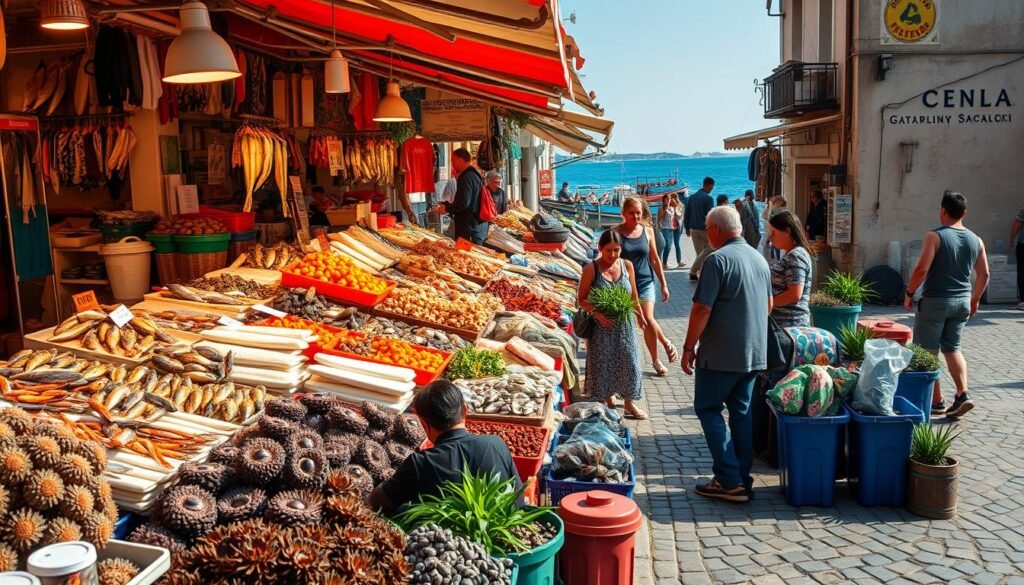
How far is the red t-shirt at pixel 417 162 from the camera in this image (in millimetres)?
11867

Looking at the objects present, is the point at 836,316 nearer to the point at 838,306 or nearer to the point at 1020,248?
the point at 838,306

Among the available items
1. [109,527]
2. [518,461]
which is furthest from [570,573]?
[109,527]

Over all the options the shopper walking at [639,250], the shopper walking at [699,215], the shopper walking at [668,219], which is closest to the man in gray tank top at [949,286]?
the shopper walking at [639,250]

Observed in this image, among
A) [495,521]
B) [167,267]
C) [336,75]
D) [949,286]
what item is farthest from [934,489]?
[167,267]

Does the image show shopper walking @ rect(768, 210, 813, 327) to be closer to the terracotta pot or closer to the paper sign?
the terracotta pot

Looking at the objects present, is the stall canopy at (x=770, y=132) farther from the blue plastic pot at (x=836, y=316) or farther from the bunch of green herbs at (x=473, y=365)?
the bunch of green herbs at (x=473, y=365)

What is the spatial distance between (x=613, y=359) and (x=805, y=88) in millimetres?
13652

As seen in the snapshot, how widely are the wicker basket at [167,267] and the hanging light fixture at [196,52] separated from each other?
10.2 feet

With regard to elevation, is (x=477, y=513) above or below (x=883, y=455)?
above

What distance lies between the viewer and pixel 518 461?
181 inches

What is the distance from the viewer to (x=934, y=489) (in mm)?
5328

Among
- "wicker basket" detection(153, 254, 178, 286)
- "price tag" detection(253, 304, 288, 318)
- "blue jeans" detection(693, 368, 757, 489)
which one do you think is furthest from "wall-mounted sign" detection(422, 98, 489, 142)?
"blue jeans" detection(693, 368, 757, 489)

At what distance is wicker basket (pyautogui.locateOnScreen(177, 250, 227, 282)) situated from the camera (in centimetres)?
752

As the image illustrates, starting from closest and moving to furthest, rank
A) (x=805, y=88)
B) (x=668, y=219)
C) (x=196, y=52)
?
(x=196, y=52), (x=805, y=88), (x=668, y=219)
